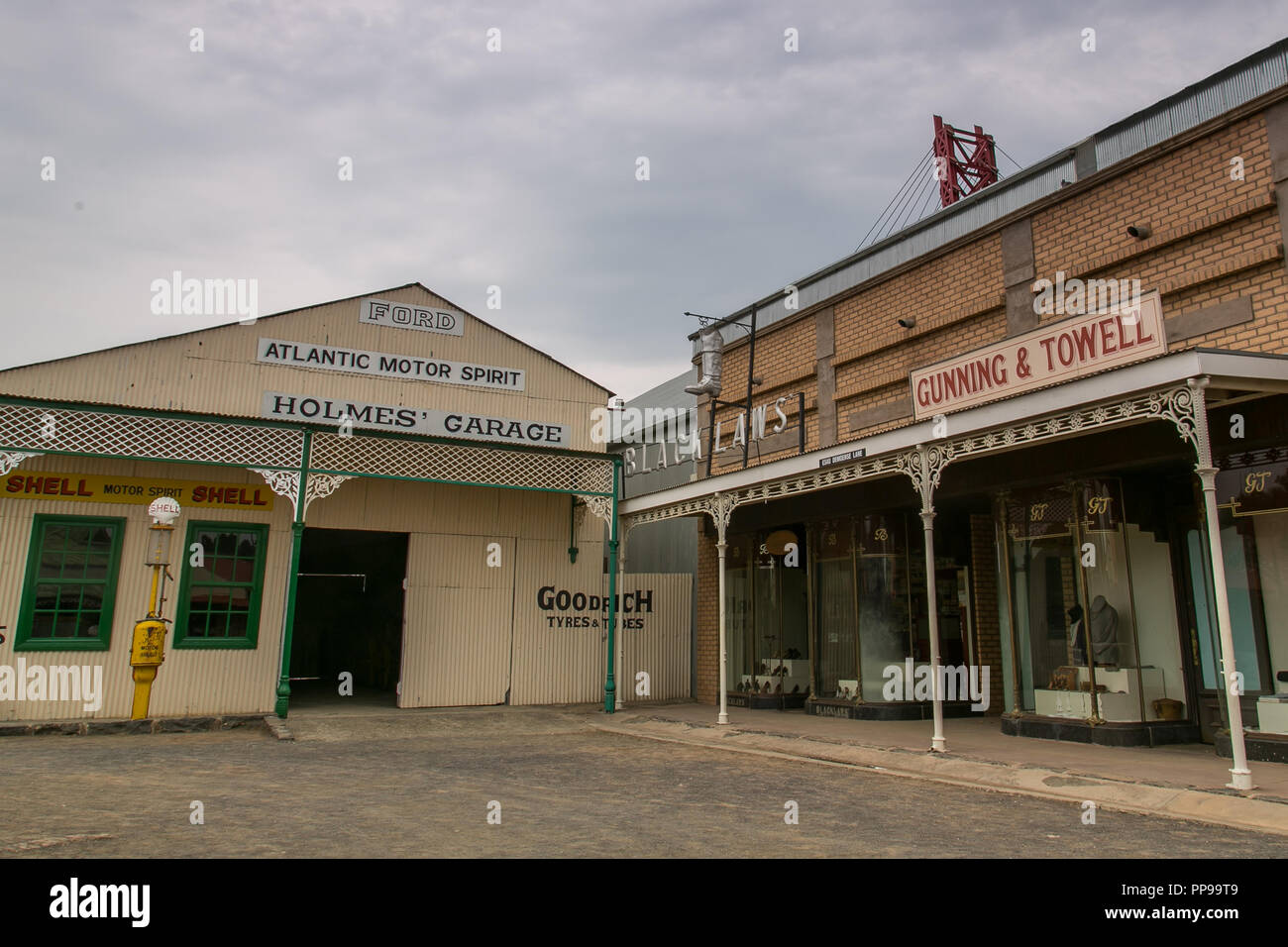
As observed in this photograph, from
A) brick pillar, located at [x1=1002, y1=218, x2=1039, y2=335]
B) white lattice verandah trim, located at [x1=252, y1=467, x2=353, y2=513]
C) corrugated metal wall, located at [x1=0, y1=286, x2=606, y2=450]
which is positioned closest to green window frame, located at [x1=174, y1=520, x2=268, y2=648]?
white lattice verandah trim, located at [x1=252, y1=467, x2=353, y2=513]

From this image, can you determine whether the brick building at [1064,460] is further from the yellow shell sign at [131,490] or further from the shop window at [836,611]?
the yellow shell sign at [131,490]

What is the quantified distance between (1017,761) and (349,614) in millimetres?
15647

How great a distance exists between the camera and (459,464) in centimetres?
1350

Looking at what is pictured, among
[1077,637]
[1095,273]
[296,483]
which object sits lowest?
[1077,637]

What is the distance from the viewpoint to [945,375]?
35.9 ft

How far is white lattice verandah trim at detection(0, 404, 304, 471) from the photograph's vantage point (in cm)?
1118

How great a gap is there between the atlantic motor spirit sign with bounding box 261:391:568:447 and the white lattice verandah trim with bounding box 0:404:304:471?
1149 mm

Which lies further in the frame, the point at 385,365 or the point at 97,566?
the point at 385,365

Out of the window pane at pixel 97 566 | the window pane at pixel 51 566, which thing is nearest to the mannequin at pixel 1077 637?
the window pane at pixel 97 566

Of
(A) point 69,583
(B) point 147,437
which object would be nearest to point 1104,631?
(B) point 147,437

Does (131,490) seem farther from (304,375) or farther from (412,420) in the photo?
(412,420)

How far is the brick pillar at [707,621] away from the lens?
1527 cm


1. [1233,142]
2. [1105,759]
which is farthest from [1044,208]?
[1105,759]

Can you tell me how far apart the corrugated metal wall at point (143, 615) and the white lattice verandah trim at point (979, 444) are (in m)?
6.43
